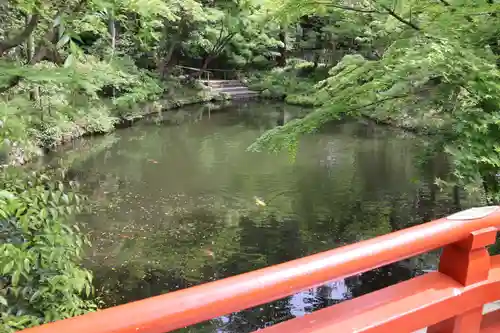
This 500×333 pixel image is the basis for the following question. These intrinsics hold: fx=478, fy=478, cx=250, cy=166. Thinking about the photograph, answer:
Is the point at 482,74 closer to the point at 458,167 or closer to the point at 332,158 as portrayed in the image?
the point at 458,167

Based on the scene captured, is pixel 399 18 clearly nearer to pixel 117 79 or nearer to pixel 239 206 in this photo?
pixel 117 79

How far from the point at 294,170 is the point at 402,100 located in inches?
238

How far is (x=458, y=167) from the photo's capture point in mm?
3955

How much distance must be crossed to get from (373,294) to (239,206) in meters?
7.38

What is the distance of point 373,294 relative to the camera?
169 cm

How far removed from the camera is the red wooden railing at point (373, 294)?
3.84 feet

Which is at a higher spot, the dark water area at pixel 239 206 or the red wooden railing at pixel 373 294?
the red wooden railing at pixel 373 294

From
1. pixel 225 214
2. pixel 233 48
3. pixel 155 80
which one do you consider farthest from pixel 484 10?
pixel 233 48

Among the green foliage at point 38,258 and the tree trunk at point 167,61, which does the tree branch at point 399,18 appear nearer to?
the green foliage at point 38,258

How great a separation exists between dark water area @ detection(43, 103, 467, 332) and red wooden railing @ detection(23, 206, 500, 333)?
1513 mm

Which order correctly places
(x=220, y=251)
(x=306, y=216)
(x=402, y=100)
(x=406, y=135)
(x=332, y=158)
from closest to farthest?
(x=402, y=100), (x=220, y=251), (x=306, y=216), (x=332, y=158), (x=406, y=135)

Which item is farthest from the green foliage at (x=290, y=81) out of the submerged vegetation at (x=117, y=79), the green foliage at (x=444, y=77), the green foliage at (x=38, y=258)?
the green foliage at (x=38, y=258)

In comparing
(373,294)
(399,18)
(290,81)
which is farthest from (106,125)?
(373,294)

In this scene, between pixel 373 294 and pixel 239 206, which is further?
pixel 239 206
